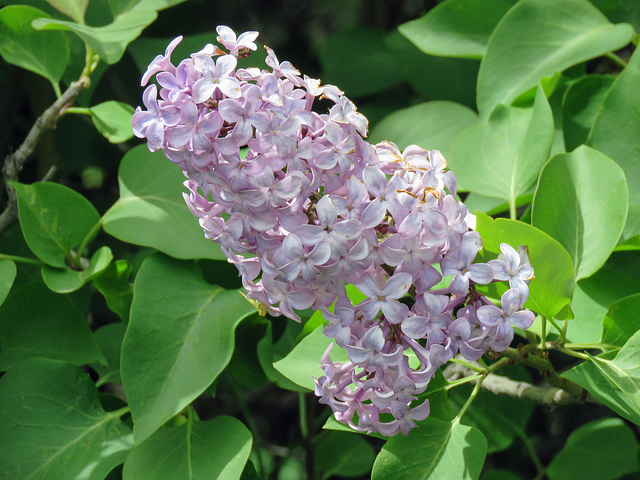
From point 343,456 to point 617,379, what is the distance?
2.38 feet

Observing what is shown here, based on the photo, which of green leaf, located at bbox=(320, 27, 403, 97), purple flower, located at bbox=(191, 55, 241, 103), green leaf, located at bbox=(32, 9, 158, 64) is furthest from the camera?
green leaf, located at bbox=(320, 27, 403, 97)

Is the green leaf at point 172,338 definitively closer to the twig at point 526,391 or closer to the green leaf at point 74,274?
the green leaf at point 74,274

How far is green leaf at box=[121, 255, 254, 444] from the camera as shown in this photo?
2.70 feet

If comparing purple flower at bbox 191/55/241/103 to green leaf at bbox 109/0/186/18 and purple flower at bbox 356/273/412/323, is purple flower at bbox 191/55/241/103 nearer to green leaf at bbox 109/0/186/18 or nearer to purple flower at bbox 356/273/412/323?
purple flower at bbox 356/273/412/323

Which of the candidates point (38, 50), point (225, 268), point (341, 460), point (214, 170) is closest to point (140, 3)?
point (38, 50)

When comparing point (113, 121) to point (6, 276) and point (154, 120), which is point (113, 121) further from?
point (154, 120)

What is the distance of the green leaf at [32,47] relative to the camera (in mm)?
1077

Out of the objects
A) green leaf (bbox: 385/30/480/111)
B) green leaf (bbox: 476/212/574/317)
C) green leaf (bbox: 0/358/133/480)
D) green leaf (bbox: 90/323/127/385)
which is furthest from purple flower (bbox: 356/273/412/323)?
green leaf (bbox: 385/30/480/111)

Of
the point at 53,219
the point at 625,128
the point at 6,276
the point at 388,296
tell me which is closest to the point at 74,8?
the point at 53,219

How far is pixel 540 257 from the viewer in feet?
2.39

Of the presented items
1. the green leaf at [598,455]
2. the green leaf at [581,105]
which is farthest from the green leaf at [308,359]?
the green leaf at [598,455]

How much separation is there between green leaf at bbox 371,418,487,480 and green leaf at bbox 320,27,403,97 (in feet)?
2.99

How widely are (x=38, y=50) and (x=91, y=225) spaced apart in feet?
1.04

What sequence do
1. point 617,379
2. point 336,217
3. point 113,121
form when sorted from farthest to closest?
1. point 113,121
2. point 617,379
3. point 336,217
